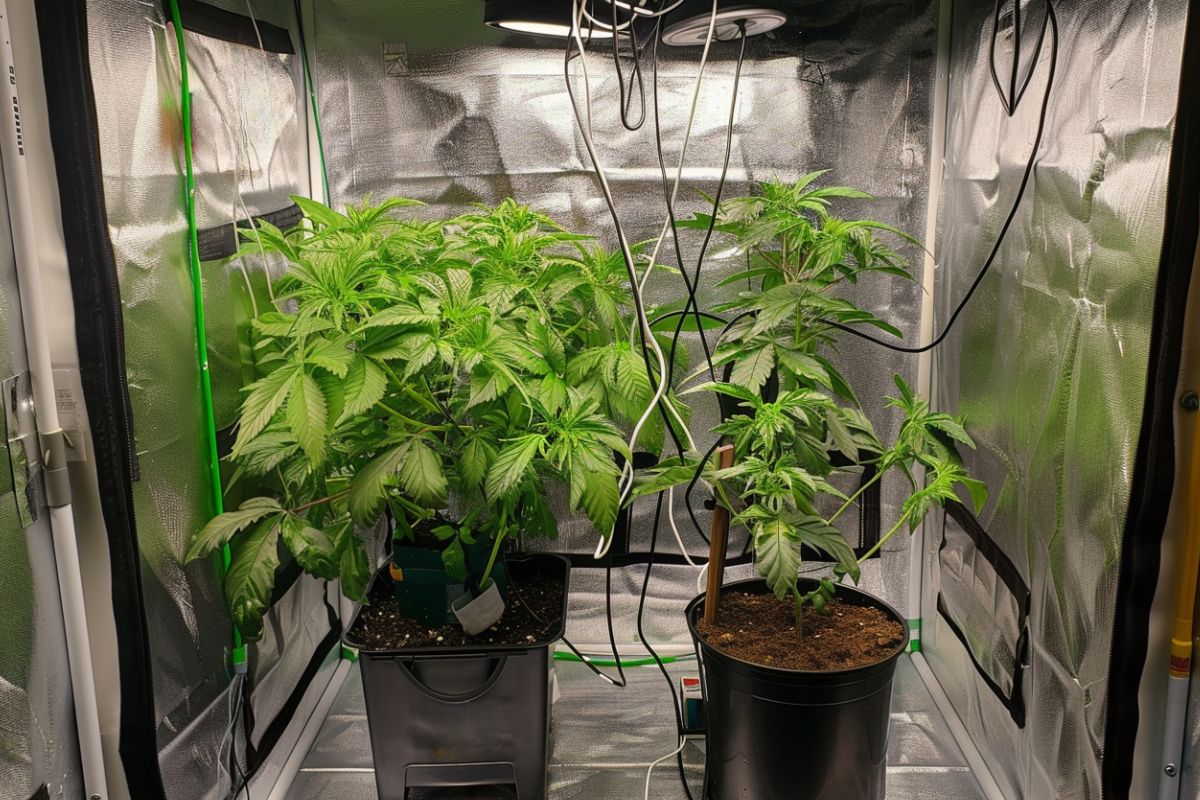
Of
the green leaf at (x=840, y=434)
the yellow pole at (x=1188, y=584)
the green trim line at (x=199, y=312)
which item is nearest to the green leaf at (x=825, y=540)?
the green leaf at (x=840, y=434)

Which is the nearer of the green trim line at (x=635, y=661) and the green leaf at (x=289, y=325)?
the green leaf at (x=289, y=325)

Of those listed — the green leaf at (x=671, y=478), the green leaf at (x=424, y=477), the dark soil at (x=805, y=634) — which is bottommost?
the dark soil at (x=805, y=634)

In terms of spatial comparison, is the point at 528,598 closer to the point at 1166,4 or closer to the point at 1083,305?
the point at 1083,305

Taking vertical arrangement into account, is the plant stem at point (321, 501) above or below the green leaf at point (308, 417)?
below

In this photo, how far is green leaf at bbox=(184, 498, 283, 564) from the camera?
1267 millimetres

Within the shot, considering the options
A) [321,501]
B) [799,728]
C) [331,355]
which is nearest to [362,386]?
[331,355]

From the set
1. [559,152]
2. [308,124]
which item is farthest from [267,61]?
[559,152]

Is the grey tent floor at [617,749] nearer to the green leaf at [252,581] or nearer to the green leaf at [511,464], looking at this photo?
the green leaf at [252,581]

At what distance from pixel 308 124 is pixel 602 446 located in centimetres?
99

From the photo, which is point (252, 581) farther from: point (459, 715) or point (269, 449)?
point (459, 715)

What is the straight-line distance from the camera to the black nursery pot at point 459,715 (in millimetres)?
1378

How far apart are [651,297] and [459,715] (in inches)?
34.9

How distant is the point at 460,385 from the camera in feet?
4.58

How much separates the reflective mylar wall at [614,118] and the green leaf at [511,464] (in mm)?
703
